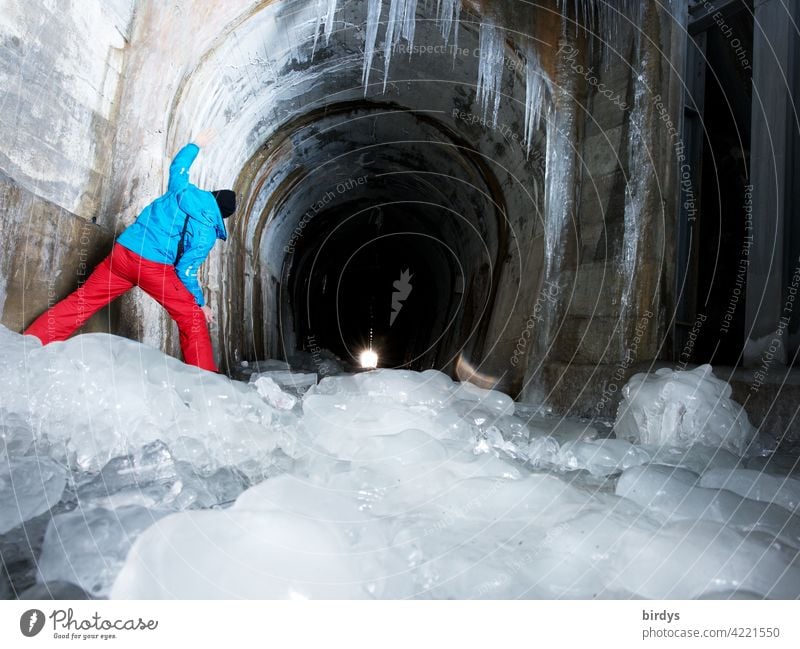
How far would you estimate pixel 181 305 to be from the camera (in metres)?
3.80

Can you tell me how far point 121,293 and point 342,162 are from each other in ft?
17.5

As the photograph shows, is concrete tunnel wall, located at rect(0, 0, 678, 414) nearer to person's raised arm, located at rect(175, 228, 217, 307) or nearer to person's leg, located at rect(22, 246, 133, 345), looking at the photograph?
person's leg, located at rect(22, 246, 133, 345)

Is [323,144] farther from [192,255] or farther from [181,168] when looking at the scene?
[192,255]

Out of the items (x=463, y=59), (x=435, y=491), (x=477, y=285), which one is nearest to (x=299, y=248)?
(x=477, y=285)

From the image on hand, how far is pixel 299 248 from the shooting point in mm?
11188

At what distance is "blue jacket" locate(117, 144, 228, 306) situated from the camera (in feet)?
11.5

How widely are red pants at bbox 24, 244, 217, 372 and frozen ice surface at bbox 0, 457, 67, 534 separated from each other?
1.25 metres

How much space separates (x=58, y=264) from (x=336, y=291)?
1303 cm

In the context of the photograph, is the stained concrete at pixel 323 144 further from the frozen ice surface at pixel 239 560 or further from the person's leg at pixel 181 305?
the frozen ice surface at pixel 239 560

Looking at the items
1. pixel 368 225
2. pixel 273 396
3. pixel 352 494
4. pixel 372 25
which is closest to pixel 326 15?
pixel 372 25

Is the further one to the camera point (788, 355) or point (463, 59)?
point (463, 59)

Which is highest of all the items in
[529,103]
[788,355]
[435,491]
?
[529,103]
